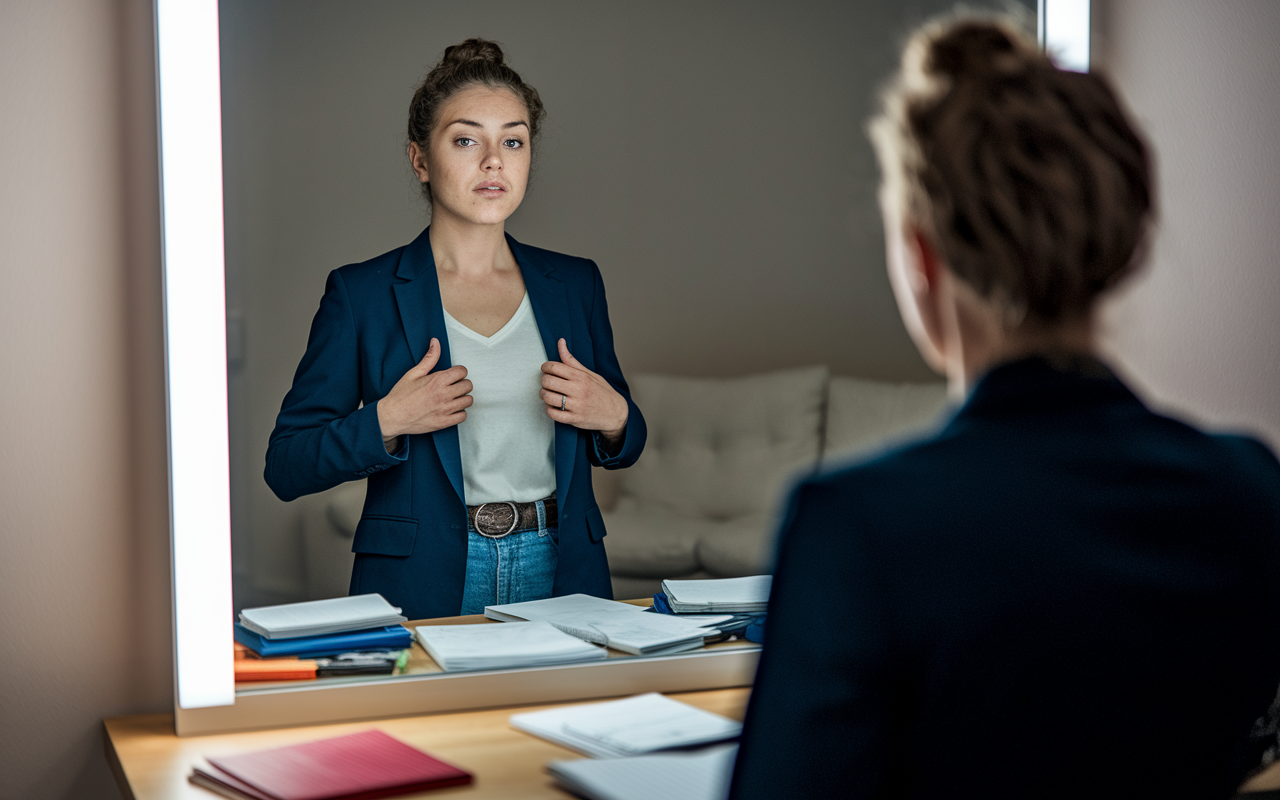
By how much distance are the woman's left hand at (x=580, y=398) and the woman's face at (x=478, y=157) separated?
22 centimetres

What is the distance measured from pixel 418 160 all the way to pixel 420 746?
73cm

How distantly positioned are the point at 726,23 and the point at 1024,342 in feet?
3.74

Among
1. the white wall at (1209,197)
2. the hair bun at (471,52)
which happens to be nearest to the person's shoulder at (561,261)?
the hair bun at (471,52)

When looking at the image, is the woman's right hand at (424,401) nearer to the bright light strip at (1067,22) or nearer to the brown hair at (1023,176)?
the brown hair at (1023,176)

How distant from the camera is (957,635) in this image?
1.78 ft

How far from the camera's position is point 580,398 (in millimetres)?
1521

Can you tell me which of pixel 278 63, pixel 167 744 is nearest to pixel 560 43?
pixel 278 63

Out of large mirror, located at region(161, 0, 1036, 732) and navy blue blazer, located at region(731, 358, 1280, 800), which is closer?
navy blue blazer, located at region(731, 358, 1280, 800)

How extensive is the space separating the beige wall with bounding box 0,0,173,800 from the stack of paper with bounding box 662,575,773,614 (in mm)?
672

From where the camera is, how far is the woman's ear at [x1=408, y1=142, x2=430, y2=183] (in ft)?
4.67

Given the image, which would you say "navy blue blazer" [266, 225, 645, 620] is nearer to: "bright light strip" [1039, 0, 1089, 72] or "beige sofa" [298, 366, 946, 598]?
"beige sofa" [298, 366, 946, 598]

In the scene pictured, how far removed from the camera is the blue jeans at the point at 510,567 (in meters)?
1.47

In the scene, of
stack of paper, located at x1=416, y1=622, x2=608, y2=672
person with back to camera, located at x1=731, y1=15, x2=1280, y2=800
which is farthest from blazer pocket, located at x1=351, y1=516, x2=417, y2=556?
person with back to camera, located at x1=731, y1=15, x2=1280, y2=800

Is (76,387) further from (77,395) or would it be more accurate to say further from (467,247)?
(467,247)
